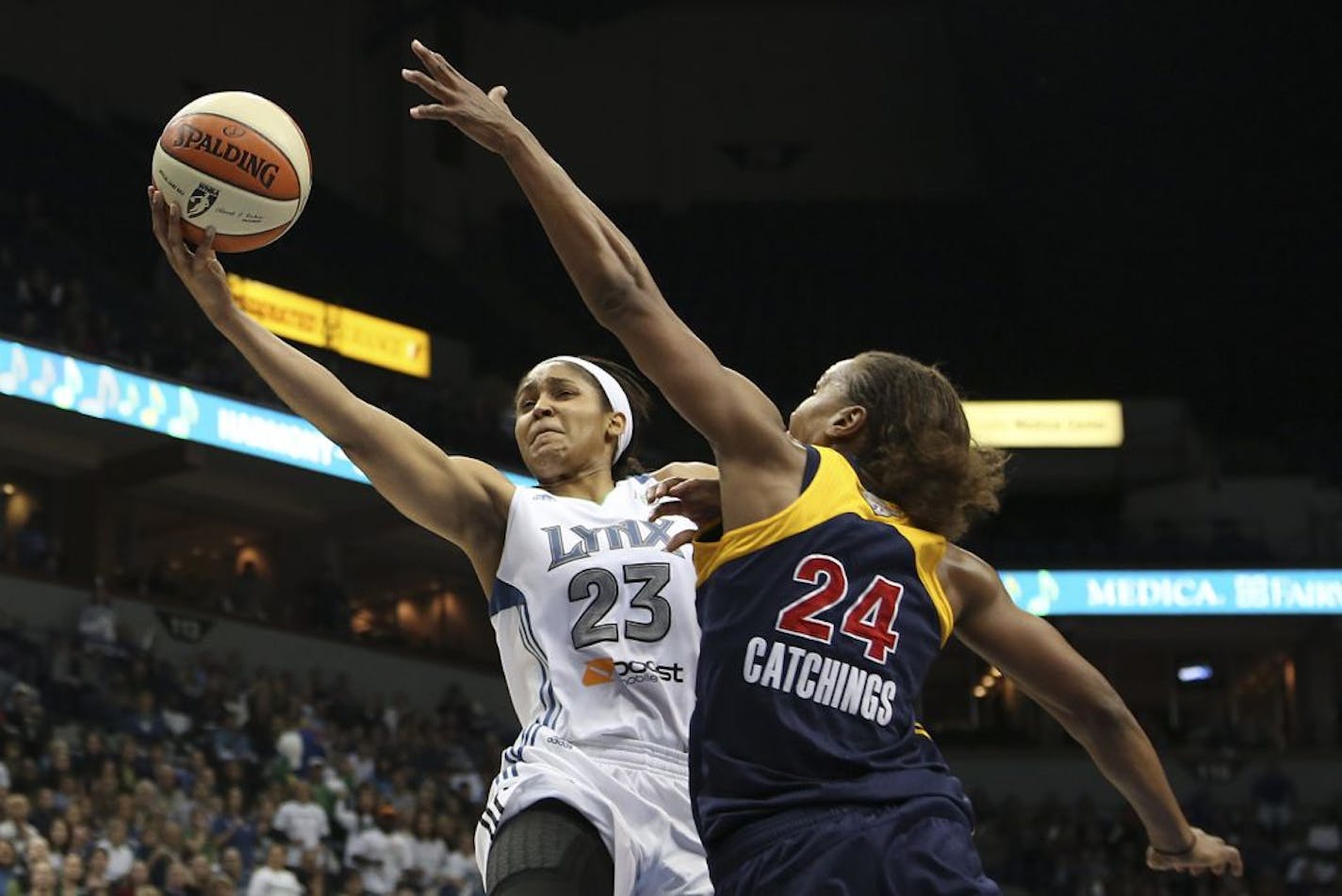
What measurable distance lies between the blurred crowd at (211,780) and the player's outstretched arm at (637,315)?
9728 mm

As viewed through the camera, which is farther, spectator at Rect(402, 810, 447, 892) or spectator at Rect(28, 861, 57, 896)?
spectator at Rect(402, 810, 447, 892)

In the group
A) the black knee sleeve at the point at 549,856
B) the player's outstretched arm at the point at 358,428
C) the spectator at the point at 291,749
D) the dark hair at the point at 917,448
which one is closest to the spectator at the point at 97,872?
the spectator at the point at 291,749

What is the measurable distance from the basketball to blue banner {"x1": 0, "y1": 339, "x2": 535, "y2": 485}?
47.9ft

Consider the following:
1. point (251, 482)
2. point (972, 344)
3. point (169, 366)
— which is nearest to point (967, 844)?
point (169, 366)

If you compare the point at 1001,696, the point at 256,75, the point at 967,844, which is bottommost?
the point at 967,844

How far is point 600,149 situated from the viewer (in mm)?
35000

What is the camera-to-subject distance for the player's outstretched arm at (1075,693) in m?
4.06

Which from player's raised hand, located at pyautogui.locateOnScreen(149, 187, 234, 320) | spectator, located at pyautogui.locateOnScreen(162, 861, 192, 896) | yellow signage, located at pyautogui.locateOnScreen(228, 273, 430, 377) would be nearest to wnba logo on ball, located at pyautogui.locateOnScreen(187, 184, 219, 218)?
player's raised hand, located at pyautogui.locateOnScreen(149, 187, 234, 320)

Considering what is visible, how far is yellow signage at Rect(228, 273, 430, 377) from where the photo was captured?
27734 millimetres

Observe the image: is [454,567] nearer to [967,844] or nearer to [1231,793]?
[1231,793]

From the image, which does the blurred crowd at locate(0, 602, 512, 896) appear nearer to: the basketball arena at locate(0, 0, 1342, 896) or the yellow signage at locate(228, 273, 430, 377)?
the basketball arena at locate(0, 0, 1342, 896)

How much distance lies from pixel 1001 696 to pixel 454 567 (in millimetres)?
8876

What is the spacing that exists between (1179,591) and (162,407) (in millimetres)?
14974

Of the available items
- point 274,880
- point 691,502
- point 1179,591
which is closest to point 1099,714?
point 691,502
